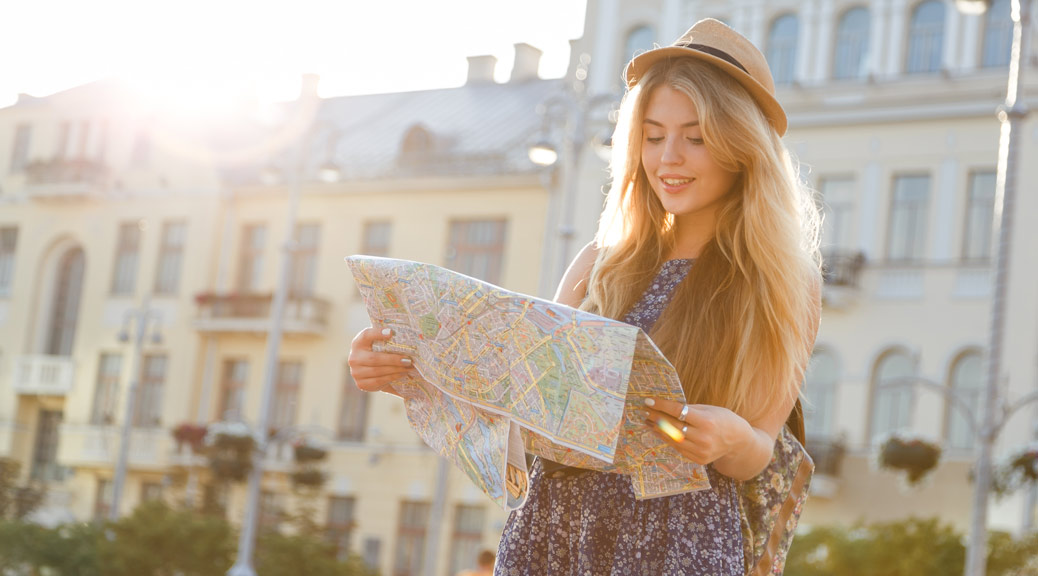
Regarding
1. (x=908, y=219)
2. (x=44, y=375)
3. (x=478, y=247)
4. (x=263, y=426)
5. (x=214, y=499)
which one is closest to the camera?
(x=908, y=219)

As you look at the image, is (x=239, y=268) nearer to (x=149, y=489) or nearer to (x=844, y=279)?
(x=149, y=489)

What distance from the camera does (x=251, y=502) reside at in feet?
95.3

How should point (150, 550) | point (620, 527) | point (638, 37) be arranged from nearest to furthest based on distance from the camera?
point (620, 527) → point (150, 550) → point (638, 37)

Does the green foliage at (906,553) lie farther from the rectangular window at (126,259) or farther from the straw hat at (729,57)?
the rectangular window at (126,259)

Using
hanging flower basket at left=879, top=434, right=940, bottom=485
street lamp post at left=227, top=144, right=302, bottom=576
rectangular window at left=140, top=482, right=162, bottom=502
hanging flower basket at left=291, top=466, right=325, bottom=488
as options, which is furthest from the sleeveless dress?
rectangular window at left=140, top=482, right=162, bottom=502

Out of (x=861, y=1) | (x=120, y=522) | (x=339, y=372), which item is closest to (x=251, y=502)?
(x=120, y=522)

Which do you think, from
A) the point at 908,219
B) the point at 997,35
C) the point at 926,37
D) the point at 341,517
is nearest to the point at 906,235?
the point at 908,219

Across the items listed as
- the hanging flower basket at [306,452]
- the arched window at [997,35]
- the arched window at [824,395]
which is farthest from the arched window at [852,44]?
the hanging flower basket at [306,452]

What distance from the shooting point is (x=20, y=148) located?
44.9 m

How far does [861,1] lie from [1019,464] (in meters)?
12.6

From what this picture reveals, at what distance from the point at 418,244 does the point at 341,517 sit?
6505 millimetres

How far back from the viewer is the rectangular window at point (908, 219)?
28422 millimetres

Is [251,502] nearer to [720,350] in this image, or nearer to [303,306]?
[303,306]

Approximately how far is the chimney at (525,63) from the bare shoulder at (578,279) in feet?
126
